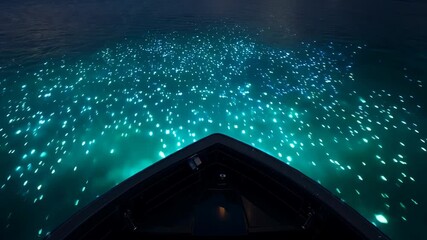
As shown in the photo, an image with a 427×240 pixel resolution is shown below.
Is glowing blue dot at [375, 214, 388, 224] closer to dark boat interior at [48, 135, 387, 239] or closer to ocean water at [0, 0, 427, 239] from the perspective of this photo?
ocean water at [0, 0, 427, 239]

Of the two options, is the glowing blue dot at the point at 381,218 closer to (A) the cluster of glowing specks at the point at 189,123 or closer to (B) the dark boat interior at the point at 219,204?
(A) the cluster of glowing specks at the point at 189,123

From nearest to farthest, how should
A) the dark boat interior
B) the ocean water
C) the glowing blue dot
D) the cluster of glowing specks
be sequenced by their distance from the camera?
the dark boat interior, the glowing blue dot, the ocean water, the cluster of glowing specks

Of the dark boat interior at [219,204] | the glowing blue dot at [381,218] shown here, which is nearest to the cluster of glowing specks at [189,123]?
the glowing blue dot at [381,218]

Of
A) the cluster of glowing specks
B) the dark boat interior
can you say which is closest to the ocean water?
the cluster of glowing specks

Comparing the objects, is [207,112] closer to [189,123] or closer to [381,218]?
[189,123]

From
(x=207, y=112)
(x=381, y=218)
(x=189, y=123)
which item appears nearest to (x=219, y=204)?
(x=381, y=218)

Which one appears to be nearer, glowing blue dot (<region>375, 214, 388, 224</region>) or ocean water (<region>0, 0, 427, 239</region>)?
glowing blue dot (<region>375, 214, 388, 224</region>)

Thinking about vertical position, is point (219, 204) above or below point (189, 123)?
above
